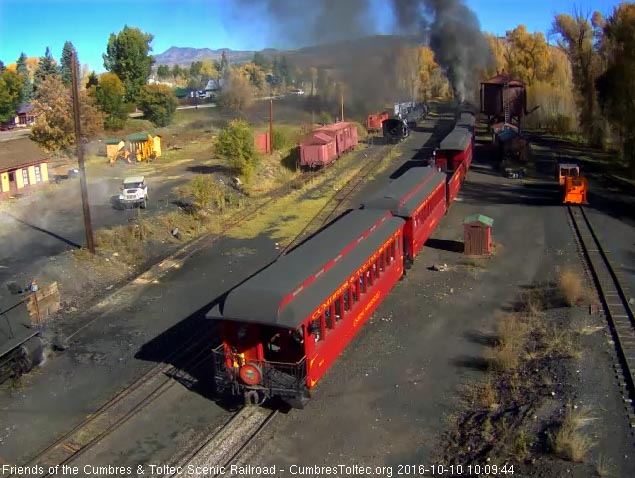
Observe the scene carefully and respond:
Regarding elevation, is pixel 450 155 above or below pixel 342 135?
below

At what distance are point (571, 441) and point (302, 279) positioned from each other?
5922 millimetres

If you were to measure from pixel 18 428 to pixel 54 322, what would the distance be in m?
6.13

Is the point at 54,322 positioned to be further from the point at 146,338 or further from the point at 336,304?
the point at 336,304

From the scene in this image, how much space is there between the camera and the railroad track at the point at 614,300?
13.7 meters

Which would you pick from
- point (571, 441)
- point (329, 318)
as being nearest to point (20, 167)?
point (329, 318)

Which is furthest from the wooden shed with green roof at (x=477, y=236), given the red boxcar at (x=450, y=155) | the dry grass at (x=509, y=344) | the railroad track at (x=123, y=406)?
the railroad track at (x=123, y=406)

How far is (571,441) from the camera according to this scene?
10.8 m

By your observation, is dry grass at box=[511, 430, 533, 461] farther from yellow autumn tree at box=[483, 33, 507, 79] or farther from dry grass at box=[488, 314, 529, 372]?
yellow autumn tree at box=[483, 33, 507, 79]

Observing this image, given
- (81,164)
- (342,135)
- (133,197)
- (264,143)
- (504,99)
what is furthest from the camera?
(504,99)

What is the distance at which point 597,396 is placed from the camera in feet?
42.6

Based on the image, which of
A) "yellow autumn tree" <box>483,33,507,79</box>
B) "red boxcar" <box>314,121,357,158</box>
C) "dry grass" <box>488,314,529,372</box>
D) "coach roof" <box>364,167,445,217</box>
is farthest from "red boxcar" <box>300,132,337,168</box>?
"yellow autumn tree" <box>483,33,507,79</box>

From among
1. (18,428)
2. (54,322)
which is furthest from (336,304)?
(54,322)

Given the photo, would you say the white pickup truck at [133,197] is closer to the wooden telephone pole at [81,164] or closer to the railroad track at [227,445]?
the wooden telephone pole at [81,164]

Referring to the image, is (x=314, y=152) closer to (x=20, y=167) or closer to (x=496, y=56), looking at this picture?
(x=20, y=167)
